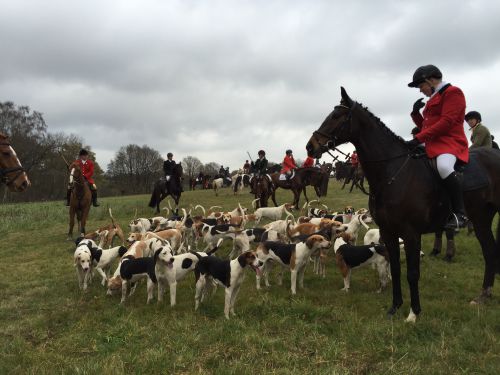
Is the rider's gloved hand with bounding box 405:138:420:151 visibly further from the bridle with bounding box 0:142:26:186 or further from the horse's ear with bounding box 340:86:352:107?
the bridle with bounding box 0:142:26:186

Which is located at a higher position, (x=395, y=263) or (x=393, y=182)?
(x=393, y=182)

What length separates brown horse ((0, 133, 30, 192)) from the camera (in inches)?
214

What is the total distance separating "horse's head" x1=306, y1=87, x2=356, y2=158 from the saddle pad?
192cm

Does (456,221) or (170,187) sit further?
(170,187)

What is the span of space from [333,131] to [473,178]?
2.25m

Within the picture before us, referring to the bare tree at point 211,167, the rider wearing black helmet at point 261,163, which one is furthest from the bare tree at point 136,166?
the rider wearing black helmet at point 261,163

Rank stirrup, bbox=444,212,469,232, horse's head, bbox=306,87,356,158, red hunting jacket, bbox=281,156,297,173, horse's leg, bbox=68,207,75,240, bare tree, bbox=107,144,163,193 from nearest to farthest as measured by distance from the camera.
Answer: stirrup, bbox=444,212,469,232
horse's head, bbox=306,87,356,158
horse's leg, bbox=68,207,75,240
red hunting jacket, bbox=281,156,297,173
bare tree, bbox=107,144,163,193

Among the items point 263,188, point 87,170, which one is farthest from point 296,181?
point 87,170

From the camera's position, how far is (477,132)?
27.9 feet

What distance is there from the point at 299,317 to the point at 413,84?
11.9 feet

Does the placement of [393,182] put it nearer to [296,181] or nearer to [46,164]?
[296,181]

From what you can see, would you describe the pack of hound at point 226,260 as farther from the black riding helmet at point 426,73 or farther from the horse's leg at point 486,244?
the black riding helmet at point 426,73

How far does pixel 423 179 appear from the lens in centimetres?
513

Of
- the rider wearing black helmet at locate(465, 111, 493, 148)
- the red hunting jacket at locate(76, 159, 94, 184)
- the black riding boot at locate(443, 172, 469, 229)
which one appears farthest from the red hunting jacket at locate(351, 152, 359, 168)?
the red hunting jacket at locate(76, 159, 94, 184)
